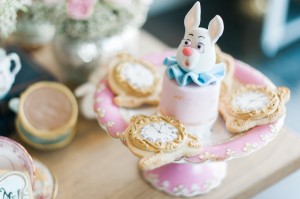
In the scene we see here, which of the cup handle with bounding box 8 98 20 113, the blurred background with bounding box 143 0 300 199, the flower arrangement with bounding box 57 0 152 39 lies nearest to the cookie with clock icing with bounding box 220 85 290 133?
the flower arrangement with bounding box 57 0 152 39

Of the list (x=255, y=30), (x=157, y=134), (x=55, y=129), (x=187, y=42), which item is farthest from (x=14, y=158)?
(x=255, y=30)

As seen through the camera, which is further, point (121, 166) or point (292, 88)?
point (292, 88)

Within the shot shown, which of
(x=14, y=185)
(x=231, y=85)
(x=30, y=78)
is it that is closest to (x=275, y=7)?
(x=231, y=85)

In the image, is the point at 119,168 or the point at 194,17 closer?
the point at 194,17

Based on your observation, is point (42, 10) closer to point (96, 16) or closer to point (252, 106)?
point (96, 16)

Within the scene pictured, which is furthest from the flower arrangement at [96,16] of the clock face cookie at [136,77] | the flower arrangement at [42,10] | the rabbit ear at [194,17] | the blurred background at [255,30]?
the blurred background at [255,30]

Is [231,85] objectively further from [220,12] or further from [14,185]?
[220,12]

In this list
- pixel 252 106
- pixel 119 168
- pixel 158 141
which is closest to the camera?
pixel 158 141
